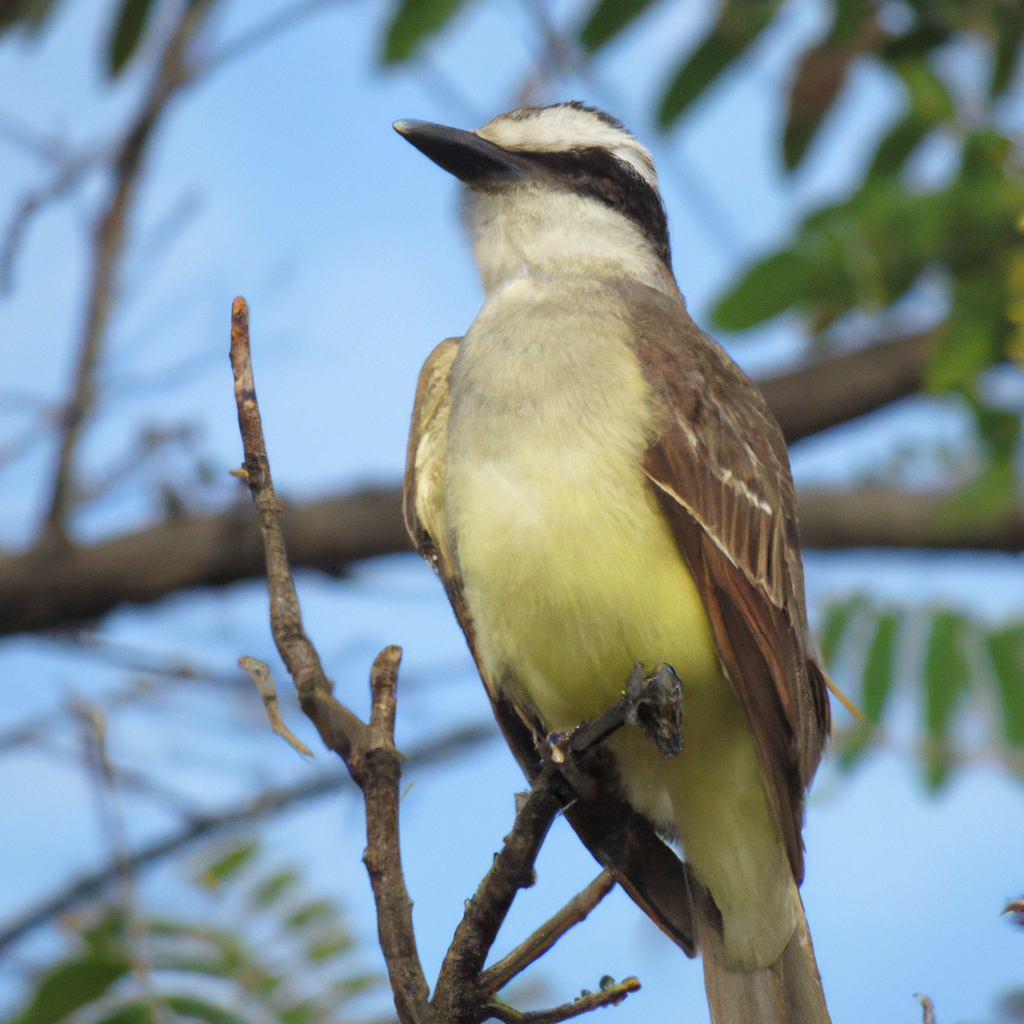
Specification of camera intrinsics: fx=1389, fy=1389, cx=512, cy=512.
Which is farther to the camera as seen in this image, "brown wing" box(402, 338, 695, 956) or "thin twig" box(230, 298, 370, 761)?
"brown wing" box(402, 338, 695, 956)

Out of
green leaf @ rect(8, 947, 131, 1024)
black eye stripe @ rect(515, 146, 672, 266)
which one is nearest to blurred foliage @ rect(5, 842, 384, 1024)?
green leaf @ rect(8, 947, 131, 1024)

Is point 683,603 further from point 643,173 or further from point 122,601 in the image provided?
point 122,601

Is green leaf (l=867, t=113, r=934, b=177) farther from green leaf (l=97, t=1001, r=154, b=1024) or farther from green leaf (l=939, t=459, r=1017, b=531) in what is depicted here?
green leaf (l=97, t=1001, r=154, b=1024)

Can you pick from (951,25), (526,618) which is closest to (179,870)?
(526,618)

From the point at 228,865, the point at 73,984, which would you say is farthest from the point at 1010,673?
the point at 73,984

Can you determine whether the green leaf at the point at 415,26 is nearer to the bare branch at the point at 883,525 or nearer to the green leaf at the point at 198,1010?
the green leaf at the point at 198,1010

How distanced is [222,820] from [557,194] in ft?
→ 10.2

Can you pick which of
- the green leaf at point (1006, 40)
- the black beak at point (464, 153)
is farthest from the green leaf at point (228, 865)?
the green leaf at point (1006, 40)

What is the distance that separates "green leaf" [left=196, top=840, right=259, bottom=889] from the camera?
4.81 m

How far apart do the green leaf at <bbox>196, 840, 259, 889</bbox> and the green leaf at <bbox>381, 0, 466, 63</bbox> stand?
3.04 m

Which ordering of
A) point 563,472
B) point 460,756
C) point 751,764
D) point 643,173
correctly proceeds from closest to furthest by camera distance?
point 563,472
point 751,764
point 643,173
point 460,756

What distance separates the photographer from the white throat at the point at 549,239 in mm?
3924

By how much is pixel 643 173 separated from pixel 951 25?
1618 mm

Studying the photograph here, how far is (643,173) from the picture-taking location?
13.8ft
